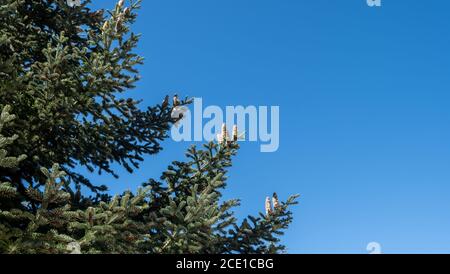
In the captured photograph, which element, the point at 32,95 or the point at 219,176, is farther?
the point at 32,95

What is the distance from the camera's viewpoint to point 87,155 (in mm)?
10305

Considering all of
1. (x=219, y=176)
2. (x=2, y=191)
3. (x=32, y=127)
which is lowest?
(x=2, y=191)

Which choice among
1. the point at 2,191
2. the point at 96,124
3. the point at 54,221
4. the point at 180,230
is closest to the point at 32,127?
the point at 96,124

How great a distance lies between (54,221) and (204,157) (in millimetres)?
3557

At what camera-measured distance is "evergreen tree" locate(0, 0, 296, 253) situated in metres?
6.54

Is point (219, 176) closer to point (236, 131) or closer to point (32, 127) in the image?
point (236, 131)

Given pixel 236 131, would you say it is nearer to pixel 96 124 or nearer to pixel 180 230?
pixel 180 230

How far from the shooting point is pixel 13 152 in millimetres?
8422

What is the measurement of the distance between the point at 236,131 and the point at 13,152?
4.50 meters

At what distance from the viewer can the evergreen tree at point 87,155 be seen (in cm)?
654

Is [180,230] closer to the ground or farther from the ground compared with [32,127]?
closer to the ground

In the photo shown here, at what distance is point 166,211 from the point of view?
739cm
